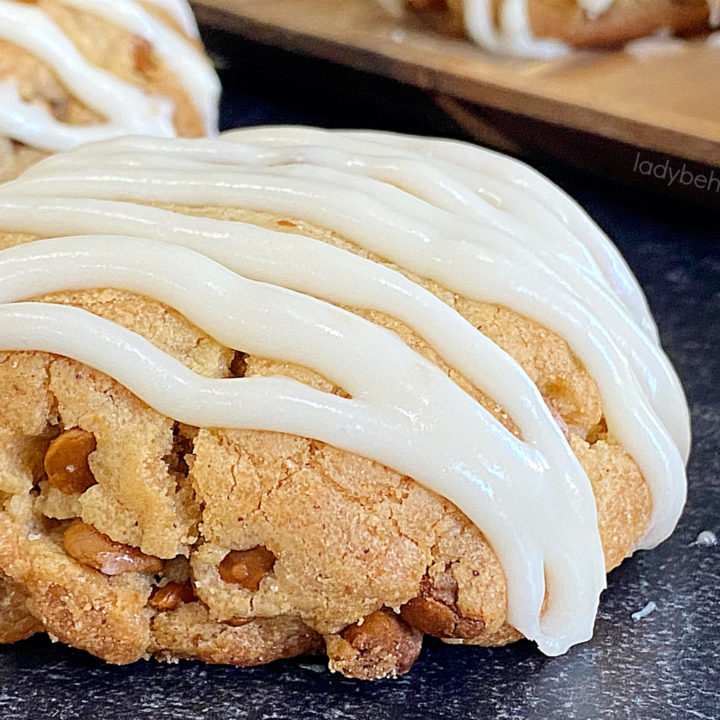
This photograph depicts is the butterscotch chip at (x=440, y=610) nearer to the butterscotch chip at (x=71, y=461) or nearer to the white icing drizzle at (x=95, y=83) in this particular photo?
the butterscotch chip at (x=71, y=461)

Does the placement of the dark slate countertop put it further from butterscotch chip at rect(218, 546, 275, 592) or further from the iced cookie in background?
the iced cookie in background

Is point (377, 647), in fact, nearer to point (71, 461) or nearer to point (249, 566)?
point (249, 566)

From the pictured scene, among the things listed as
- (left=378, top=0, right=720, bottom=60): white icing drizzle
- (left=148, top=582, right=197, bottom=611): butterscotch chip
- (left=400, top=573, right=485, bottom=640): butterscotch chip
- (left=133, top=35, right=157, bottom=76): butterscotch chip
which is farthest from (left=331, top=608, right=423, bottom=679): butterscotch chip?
(left=378, top=0, right=720, bottom=60): white icing drizzle

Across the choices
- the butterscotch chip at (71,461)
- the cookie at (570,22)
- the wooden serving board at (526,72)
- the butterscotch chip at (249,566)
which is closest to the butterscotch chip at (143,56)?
the wooden serving board at (526,72)

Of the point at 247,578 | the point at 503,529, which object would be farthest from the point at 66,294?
the point at 503,529

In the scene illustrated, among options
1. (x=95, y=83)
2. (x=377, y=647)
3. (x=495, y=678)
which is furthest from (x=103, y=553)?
(x=95, y=83)

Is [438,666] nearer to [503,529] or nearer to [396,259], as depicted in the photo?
[503,529]
